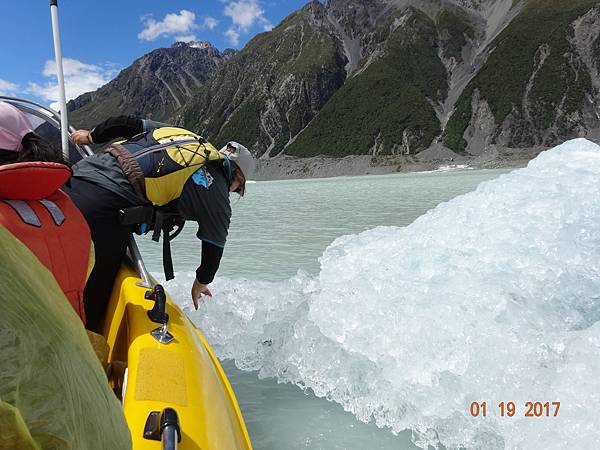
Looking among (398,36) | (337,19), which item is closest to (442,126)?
(398,36)

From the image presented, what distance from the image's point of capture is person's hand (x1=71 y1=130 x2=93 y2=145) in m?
3.41

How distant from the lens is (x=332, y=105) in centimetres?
13762

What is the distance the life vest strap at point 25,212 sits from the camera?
1.56 metres

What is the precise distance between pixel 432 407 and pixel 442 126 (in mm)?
123857

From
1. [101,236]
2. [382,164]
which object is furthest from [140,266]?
[382,164]

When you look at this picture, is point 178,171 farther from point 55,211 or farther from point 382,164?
point 382,164

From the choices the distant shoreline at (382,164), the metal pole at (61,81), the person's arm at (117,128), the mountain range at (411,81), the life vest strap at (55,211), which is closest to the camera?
the life vest strap at (55,211)

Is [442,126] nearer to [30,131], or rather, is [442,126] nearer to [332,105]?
[332,105]

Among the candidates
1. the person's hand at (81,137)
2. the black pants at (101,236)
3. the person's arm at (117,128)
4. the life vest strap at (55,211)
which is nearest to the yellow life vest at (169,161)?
the black pants at (101,236)

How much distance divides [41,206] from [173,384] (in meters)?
→ 0.85

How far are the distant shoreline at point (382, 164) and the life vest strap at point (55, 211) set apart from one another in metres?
89.8

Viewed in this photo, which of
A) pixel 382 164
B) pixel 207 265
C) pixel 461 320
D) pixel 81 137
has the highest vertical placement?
pixel 382 164

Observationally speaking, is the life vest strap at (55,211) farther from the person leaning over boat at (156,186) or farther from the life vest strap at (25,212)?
the person leaning over boat at (156,186)

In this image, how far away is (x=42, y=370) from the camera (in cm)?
57
